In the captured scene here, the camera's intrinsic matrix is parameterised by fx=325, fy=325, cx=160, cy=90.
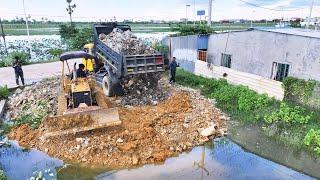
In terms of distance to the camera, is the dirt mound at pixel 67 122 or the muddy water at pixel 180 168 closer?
the muddy water at pixel 180 168

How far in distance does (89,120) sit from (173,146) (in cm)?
279

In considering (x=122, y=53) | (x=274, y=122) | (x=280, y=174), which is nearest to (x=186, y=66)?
(x=122, y=53)

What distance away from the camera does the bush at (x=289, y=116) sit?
37.8 ft

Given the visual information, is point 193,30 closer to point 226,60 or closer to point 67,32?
point 226,60

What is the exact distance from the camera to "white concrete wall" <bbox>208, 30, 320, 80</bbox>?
503 inches

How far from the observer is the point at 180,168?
9.14 metres

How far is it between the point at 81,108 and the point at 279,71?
880 centimetres

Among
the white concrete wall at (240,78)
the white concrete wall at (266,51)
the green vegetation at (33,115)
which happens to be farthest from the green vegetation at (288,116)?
the green vegetation at (33,115)

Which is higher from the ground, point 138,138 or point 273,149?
point 138,138

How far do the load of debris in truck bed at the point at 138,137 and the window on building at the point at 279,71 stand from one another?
3346 millimetres

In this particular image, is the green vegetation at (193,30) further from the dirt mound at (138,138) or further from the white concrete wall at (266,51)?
the dirt mound at (138,138)

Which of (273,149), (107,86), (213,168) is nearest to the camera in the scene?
(213,168)

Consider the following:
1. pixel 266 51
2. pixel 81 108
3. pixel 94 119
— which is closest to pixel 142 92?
pixel 81 108

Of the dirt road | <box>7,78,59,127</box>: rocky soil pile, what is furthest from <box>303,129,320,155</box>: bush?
the dirt road
